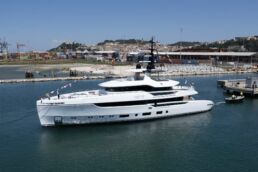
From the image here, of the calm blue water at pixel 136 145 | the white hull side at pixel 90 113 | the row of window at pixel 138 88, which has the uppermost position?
the row of window at pixel 138 88

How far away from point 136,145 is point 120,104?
21.4ft

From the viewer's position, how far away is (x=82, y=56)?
194 meters

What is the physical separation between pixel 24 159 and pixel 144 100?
13437mm

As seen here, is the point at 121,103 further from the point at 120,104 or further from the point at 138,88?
the point at 138,88

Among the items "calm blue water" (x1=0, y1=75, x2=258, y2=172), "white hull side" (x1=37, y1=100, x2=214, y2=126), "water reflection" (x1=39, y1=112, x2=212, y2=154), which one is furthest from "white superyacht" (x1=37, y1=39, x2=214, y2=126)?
"calm blue water" (x1=0, y1=75, x2=258, y2=172)

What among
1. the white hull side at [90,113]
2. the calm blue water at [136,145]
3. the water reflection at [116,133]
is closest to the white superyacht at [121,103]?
the white hull side at [90,113]

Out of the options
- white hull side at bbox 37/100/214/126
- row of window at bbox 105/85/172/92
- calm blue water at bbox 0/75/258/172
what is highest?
row of window at bbox 105/85/172/92

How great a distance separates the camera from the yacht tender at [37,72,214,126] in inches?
1345

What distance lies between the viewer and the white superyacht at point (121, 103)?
112ft

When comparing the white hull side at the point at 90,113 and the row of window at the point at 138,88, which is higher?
the row of window at the point at 138,88

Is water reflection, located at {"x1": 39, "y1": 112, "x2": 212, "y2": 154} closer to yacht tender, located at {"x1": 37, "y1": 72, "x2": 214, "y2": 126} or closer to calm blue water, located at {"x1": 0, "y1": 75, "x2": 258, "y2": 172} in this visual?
calm blue water, located at {"x1": 0, "y1": 75, "x2": 258, "y2": 172}

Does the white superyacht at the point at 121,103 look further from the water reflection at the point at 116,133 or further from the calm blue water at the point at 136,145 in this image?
the calm blue water at the point at 136,145

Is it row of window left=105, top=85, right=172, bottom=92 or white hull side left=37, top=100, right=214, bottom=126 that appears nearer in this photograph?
white hull side left=37, top=100, right=214, bottom=126

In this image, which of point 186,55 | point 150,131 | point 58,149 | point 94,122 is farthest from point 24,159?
point 186,55
